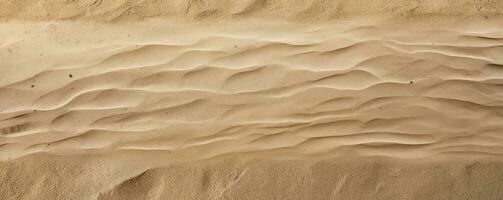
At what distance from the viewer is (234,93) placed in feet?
11.8

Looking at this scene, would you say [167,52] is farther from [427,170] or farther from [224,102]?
[427,170]

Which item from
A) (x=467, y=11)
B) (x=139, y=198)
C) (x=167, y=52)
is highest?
(x=467, y=11)

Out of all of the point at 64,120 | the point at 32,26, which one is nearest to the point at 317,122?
the point at 64,120

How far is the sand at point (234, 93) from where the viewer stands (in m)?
3.52

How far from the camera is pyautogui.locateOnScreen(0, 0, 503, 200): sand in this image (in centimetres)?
352

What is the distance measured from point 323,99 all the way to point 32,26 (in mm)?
1898

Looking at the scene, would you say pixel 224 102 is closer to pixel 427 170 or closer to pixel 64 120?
pixel 64 120

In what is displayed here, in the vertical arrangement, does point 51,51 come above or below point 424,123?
above

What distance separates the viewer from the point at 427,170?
388cm

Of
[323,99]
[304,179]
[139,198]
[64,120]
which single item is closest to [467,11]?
[323,99]

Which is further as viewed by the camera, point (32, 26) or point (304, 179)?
point (304, 179)

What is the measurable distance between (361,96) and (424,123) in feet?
1.62

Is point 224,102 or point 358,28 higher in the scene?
point 358,28

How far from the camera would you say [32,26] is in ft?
11.5
